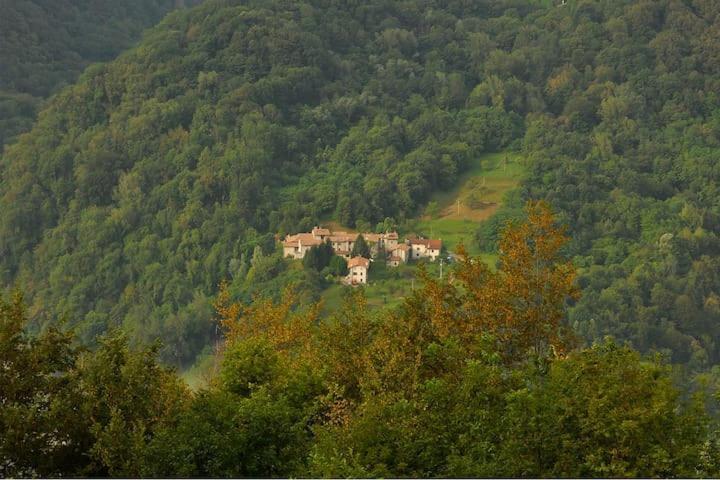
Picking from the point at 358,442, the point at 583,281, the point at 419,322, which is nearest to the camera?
the point at 358,442

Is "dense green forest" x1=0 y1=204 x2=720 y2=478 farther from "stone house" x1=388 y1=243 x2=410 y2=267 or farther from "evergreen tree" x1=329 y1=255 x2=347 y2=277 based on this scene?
"stone house" x1=388 y1=243 x2=410 y2=267

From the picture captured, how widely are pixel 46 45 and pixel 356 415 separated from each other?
13971 centimetres

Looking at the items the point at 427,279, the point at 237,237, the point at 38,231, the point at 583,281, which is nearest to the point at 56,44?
the point at 38,231

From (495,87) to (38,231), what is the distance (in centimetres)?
4301

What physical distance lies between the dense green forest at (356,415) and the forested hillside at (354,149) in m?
61.3

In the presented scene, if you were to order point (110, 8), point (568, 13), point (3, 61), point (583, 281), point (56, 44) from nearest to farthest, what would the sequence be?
point (583, 281) < point (568, 13) < point (3, 61) < point (56, 44) < point (110, 8)

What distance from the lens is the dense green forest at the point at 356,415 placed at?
19.9 metres

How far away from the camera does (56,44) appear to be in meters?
156

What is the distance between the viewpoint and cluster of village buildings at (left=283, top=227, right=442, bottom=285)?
295 ft

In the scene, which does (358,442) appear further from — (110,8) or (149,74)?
(110,8)

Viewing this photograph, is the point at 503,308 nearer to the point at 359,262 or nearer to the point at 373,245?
the point at 359,262

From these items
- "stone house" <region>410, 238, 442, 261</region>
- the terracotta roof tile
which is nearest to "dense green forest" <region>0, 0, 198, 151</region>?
the terracotta roof tile

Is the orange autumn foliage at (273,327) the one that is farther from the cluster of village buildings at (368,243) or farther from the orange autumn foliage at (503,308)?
the cluster of village buildings at (368,243)

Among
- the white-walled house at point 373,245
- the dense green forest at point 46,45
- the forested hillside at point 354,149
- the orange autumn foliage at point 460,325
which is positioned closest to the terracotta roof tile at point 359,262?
the white-walled house at point 373,245
